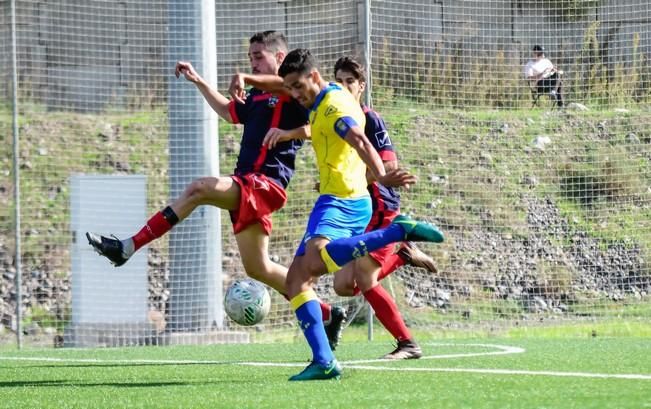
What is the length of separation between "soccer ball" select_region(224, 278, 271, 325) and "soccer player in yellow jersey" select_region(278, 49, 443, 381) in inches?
51.1

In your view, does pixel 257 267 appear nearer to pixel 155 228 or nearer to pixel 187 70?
pixel 155 228

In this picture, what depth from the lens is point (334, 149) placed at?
6.62m

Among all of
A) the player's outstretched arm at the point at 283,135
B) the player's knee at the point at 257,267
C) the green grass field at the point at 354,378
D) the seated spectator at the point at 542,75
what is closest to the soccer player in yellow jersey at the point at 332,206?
the green grass field at the point at 354,378

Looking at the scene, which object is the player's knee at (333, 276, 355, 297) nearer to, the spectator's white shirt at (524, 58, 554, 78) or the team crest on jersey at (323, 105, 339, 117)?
the team crest on jersey at (323, 105, 339, 117)

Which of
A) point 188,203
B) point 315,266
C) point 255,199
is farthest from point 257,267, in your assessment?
point 315,266

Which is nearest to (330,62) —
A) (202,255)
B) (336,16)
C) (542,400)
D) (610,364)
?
(336,16)

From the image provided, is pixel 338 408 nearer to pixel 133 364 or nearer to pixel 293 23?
pixel 133 364

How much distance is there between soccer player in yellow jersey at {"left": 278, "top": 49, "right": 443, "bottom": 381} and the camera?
20.3ft

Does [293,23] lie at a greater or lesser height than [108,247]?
greater

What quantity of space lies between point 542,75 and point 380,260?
7522 millimetres

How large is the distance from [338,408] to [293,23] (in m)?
11.2

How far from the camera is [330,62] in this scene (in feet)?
46.9

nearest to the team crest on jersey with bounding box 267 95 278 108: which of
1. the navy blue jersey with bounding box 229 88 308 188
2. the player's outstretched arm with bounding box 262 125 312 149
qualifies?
the navy blue jersey with bounding box 229 88 308 188

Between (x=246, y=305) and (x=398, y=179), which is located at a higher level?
(x=398, y=179)
